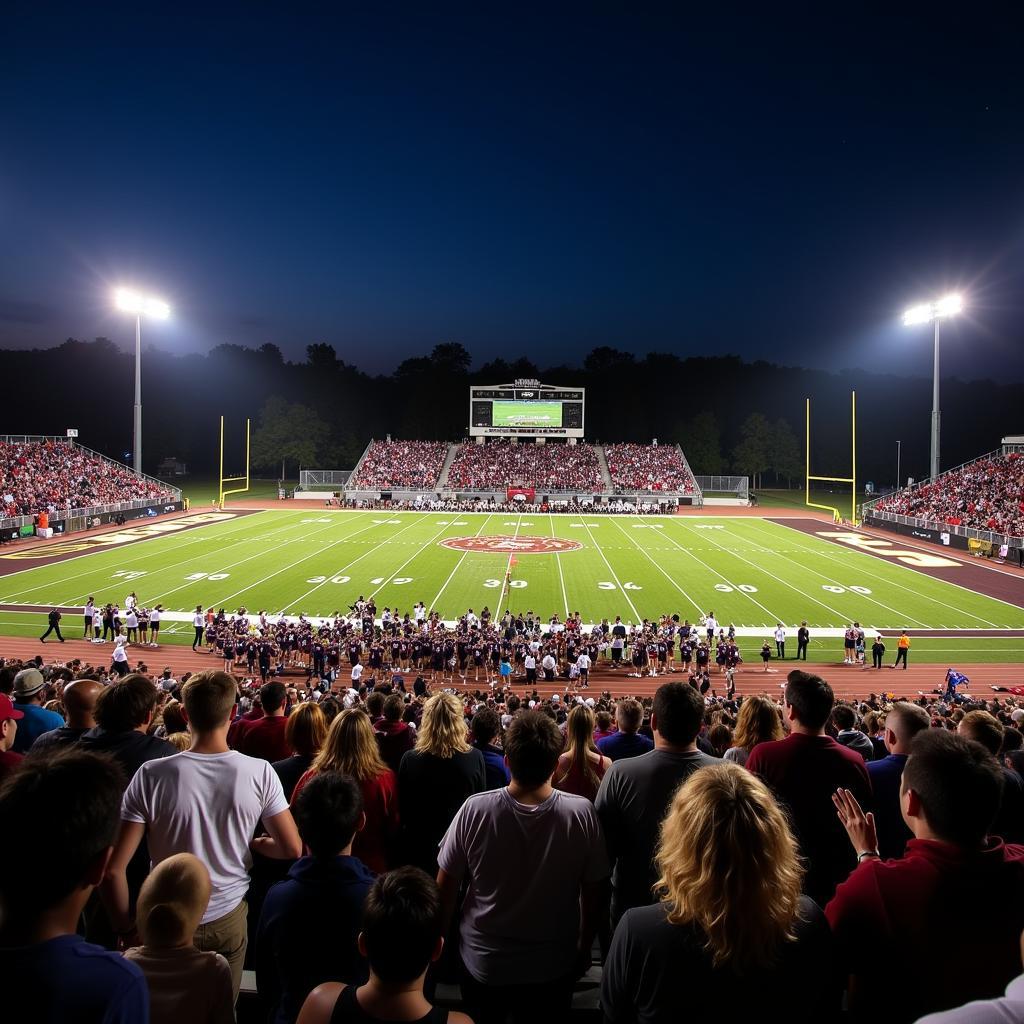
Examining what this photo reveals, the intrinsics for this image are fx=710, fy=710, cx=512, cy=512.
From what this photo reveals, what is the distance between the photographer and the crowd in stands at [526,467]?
218 ft

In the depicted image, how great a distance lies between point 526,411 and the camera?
7181 cm

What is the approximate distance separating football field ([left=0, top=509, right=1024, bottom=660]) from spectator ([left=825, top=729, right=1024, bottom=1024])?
813 inches

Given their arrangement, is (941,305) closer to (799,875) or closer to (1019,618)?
(1019,618)

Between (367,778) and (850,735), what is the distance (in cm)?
481

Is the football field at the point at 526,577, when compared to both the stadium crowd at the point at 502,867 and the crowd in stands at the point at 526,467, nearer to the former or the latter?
the stadium crowd at the point at 502,867

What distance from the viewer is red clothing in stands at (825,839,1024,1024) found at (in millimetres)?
2332

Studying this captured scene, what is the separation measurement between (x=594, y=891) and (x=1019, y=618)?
27112 mm

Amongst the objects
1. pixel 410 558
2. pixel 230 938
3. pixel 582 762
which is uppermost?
pixel 582 762

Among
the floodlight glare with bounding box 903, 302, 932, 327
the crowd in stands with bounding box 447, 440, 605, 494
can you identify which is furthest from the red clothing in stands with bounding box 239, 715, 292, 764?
the crowd in stands with bounding box 447, 440, 605, 494

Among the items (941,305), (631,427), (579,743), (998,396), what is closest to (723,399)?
(631,427)

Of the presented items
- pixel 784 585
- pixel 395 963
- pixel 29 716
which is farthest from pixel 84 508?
pixel 395 963

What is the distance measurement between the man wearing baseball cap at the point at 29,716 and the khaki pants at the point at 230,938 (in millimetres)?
3129

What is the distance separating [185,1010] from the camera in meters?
2.30

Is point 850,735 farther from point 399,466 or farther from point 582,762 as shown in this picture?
point 399,466
